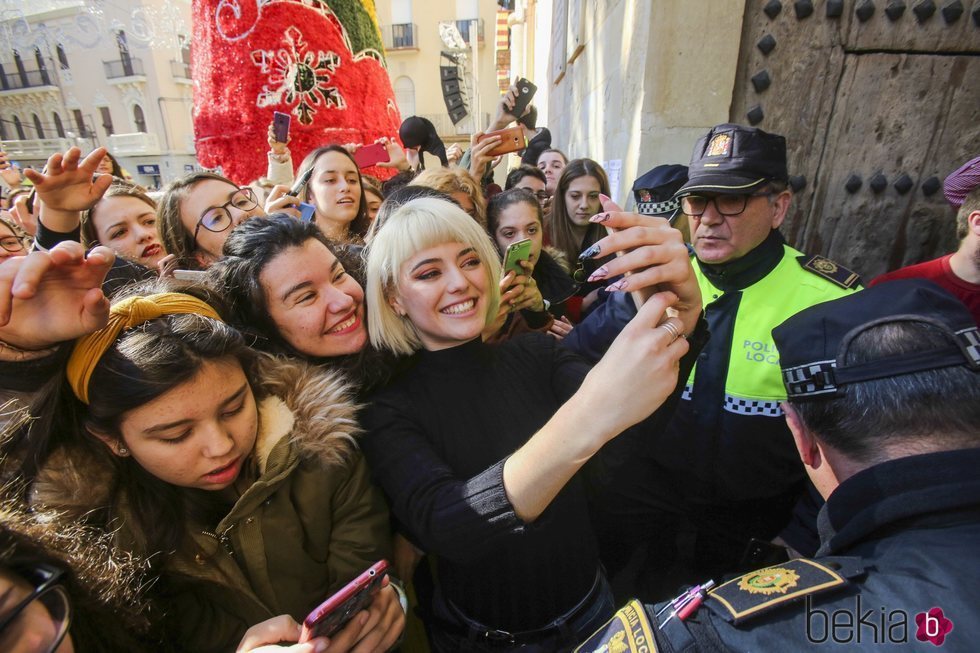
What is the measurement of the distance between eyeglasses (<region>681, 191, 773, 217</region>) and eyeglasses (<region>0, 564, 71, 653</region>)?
2.11 m

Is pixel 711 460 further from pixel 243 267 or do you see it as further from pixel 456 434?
pixel 243 267

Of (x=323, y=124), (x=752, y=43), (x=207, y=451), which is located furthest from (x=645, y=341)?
(x=323, y=124)

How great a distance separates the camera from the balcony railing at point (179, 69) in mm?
19908

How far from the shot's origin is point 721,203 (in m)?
1.77

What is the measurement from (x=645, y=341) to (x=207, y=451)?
3.50 ft

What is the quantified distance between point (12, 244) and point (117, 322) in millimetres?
2245

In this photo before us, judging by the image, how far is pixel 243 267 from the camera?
1475mm

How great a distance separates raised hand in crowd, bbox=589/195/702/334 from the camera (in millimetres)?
932

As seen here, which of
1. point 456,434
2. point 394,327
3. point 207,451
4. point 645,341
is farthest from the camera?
point 394,327

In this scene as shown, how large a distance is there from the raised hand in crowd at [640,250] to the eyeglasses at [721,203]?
3.10 ft

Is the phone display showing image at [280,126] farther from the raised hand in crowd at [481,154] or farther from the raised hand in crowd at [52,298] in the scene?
the raised hand in crowd at [52,298]

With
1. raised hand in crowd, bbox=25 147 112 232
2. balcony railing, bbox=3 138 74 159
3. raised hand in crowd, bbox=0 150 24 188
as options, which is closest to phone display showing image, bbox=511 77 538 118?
raised hand in crowd, bbox=25 147 112 232

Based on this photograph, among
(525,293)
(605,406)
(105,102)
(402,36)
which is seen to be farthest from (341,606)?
(105,102)

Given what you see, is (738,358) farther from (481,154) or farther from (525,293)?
(481,154)
